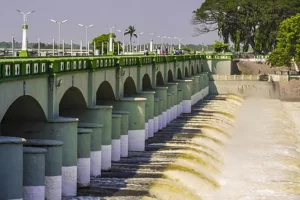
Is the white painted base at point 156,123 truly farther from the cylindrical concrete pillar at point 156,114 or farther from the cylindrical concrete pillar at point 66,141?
the cylindrical concrete pillar at point 66,141

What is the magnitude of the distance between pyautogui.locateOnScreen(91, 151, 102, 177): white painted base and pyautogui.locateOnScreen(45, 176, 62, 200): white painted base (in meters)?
7.84

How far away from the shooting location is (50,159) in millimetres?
A: 37406

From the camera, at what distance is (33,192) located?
35.4 meters

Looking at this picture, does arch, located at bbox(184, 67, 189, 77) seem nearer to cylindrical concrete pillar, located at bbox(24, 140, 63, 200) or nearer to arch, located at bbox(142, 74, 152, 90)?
arch, located at bbox(142, 74, 152, 90)

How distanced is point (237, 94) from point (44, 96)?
253ft

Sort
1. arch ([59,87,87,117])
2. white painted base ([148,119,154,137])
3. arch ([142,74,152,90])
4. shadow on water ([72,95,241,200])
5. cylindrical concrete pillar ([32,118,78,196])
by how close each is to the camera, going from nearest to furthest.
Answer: cylindrical concrete pillar ([32,118,78,196]), shadow on water ([72,95,241,200]), arch ([59,87,87,117]), white painted base ([148,119,154,137]), arch ([142,74,152,90])

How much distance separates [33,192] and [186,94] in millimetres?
52986

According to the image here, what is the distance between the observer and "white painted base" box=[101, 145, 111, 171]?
4816 centimetres

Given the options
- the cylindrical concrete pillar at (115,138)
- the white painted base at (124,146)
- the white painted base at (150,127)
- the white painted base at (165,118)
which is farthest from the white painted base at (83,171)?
the white painted base at (165,118)

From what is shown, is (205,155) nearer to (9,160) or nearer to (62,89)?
(62,89)

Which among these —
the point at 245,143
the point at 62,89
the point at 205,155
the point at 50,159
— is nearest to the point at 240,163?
the point at 205,155

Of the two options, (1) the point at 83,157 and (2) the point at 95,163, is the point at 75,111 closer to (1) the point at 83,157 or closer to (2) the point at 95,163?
(2) the point at 95,163

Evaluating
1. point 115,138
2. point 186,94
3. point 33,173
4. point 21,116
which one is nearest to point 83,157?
point 21,116

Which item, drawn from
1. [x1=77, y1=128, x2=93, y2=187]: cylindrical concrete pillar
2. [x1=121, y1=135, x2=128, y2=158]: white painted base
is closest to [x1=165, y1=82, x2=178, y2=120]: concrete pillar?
[x1=121, y1=135, x2=128, y2=158]: white painted base
